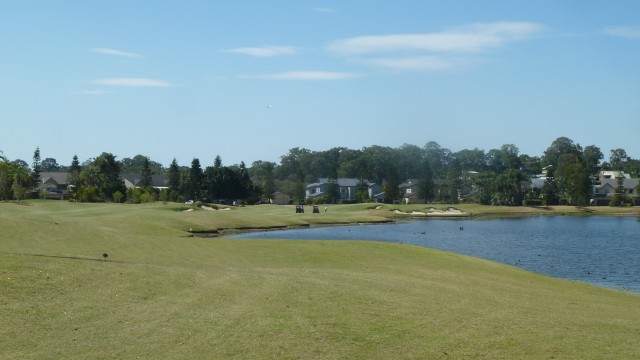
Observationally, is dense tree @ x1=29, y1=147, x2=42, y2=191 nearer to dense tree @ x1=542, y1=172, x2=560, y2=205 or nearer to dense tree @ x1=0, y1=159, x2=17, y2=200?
dense tree @ x1=0, y1=159, x2=17, y2=200

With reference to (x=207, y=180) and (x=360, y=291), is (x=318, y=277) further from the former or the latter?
(x=207, y=180)

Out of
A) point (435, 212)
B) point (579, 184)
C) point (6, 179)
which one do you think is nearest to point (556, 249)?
point (435, 212)

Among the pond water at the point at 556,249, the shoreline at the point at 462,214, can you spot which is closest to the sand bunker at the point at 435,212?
the shoreline at the point at 462,214

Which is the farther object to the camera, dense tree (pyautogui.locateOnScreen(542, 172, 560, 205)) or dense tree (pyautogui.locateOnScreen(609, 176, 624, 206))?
dense tree (pyautogui.locateOnScreen(542, 172, 560, 205))

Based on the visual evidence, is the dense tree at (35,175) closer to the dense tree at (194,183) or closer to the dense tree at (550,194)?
the dense tree at (194,183)

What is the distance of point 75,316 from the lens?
18.9 meters

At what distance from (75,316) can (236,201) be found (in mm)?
156121

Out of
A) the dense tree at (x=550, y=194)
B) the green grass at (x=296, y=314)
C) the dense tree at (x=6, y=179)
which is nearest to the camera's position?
the green grass at (x=296, y=314)

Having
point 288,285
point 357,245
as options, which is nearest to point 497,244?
point 357,245

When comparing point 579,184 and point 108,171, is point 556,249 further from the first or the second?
point 108,171

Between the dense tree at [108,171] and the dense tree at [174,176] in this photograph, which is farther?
the dense tree at [174,176]

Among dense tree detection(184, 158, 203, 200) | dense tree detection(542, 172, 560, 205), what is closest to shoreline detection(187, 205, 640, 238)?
dense tree detection(542, 172, 560, 205)

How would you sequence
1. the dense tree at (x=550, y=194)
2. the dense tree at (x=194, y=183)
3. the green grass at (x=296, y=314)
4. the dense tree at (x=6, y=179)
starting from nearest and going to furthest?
1. the green grass at (x=296, y=314)
2. the dense tree at (x=6, y=179)
3. the dense tree at (x=194, y=183)
4. the dense tree at (x=550, y=194)

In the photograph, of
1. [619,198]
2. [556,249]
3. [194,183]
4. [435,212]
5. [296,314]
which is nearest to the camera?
[296,314]
